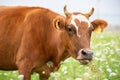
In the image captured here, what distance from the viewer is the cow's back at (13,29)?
10.1 feet

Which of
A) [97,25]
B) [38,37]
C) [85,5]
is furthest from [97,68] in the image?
[85,5]

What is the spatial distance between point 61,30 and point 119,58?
3.61ft

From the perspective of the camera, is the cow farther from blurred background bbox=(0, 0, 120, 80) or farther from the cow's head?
blurred background bbox=(0, 0, 120, 80)

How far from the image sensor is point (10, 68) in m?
3.16

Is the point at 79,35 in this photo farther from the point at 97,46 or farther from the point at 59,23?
the point at 97,46

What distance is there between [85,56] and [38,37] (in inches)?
15.8

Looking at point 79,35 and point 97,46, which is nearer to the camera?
point 79,35

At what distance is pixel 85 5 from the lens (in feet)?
13.9

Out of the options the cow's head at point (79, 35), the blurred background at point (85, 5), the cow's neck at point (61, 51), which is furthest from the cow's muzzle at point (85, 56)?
the blurred background at point (85, 5)

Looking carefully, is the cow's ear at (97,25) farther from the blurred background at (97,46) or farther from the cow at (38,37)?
the blurred background at (97,46)

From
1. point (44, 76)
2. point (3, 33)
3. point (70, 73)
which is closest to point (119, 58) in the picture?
point (70, 73)

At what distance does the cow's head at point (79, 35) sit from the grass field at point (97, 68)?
7.7 inches

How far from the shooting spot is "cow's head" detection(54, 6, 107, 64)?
2.80 m

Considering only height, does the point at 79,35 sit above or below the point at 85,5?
A: above
